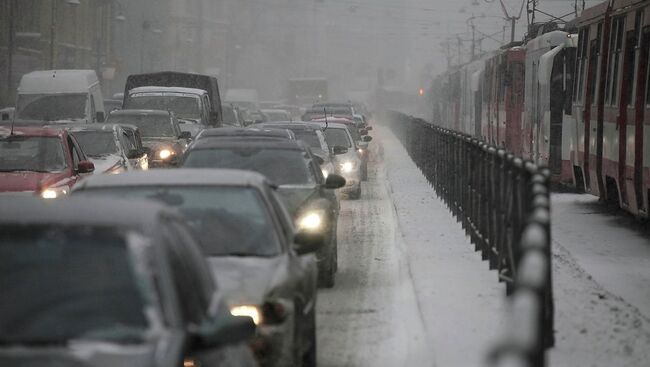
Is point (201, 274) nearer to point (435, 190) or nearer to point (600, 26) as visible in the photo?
point (600, 26)

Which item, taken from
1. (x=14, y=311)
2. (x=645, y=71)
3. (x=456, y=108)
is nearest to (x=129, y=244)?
(x=14, y=311)

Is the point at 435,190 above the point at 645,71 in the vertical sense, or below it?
below

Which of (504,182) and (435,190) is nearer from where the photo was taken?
(504,182)

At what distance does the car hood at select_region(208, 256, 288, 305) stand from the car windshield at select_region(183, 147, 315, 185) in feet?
20.0

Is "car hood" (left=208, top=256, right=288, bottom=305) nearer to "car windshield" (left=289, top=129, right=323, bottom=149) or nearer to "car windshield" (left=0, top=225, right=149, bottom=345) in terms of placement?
"car windshield" (left=0, top=225, right=149, bottom=345)

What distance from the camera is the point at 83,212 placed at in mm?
6035

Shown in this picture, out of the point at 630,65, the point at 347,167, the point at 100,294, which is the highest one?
the point at 630,65

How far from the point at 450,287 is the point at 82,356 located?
30.0ft

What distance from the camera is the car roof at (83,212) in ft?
19.4

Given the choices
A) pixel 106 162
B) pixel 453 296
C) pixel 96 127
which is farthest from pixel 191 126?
pixel 453 296

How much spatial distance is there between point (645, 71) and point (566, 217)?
5.48m

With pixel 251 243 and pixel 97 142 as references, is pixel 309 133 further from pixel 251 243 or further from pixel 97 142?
pixel 251 243

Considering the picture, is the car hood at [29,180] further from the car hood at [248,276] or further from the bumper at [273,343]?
the bumper at [273,343]

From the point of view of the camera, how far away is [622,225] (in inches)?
903
